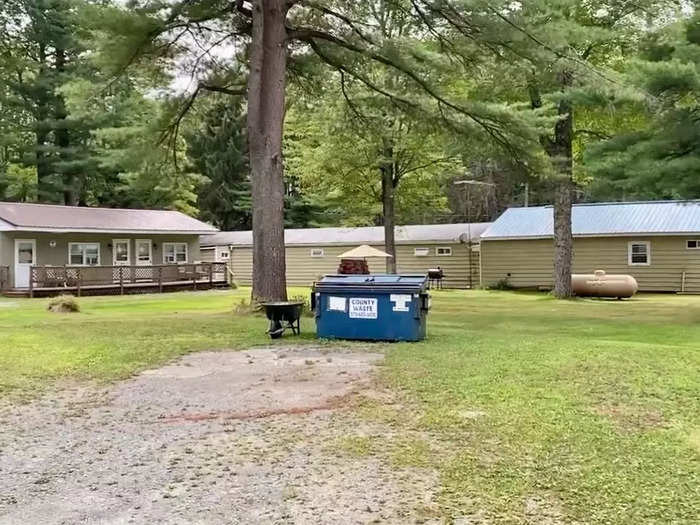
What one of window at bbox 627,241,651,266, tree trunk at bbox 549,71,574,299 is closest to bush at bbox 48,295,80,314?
tree trunk at bbox 549,71,574,299

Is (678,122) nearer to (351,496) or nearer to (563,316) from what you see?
(563,316)

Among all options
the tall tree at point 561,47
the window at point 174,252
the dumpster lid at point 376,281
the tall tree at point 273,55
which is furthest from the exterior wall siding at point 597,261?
the dumpster lid at point 376,281

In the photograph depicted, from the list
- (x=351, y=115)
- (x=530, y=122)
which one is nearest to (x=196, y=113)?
(x=351, y=115)

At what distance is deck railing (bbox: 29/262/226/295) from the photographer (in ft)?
70.7

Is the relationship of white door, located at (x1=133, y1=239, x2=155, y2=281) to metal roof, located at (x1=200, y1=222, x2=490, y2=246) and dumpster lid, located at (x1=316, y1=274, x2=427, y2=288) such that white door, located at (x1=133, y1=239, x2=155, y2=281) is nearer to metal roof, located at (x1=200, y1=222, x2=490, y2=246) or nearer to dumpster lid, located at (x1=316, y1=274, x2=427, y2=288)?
metal roof, located at (x1=200, y1=222, x2=490, y2=246)

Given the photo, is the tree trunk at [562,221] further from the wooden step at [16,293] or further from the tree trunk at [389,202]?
the wooden step at [16,293]

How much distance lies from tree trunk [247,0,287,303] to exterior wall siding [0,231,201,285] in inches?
521

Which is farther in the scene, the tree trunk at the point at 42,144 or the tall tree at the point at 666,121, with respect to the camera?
the tree trunk at the point at 42,144

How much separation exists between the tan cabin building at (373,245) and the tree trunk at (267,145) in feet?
48.6

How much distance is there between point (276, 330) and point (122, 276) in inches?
613

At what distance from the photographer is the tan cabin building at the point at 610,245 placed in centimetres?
2258

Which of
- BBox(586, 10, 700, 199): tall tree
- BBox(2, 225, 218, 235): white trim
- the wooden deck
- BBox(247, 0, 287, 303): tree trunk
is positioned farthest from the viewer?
BBox(2, 225, 218, 235): white trim

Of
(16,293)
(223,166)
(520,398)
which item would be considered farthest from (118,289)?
(520,398)

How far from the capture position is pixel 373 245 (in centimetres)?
2838
